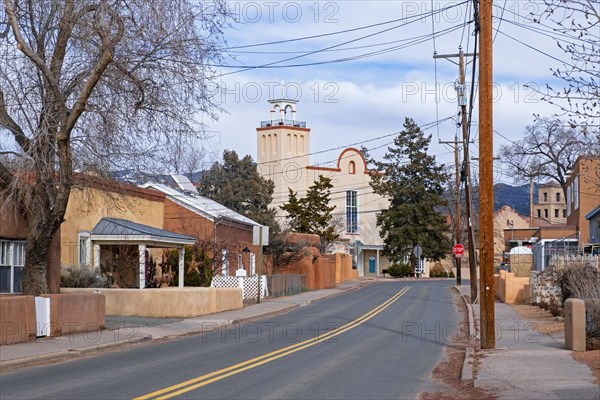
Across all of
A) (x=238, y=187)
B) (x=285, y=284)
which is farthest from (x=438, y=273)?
(x=285, y=284)

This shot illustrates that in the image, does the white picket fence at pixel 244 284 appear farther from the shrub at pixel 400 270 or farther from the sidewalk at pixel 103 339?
the shrub at pixel 400 270

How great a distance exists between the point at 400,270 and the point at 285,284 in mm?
41190

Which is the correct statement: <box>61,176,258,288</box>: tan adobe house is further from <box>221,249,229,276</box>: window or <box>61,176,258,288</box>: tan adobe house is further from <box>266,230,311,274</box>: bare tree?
<box>266,230,311,274</box>: bare tree

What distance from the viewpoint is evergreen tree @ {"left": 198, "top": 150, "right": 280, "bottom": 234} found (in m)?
69.0

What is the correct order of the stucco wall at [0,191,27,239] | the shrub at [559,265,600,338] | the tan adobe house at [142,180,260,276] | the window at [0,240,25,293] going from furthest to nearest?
the tan adobe house at [142,180,260,276], the window at [0,240,25,293], the stucco wall at [0,191,27,239], the shrub at [559,265,600,338]

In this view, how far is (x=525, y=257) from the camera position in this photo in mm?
47719

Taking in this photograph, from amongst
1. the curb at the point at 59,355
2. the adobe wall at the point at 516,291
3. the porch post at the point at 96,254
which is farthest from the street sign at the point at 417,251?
the curb at the point at 59,355

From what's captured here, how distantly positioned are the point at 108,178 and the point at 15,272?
4639 millimetres

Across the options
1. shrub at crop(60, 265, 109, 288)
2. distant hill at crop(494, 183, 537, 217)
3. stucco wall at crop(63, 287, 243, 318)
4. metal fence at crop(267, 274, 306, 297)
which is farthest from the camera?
distant hill at crop(494, 183, 537, 217)

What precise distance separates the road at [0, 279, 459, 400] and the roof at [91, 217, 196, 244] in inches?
281

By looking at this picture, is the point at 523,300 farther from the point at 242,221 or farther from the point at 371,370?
the point at 371,370

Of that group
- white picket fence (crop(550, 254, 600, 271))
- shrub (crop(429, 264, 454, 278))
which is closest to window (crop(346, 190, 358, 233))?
shrub (crop(429, 264, 454, 278))

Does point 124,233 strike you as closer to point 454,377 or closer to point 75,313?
point 75,313

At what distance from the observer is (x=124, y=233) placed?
3238 cm
